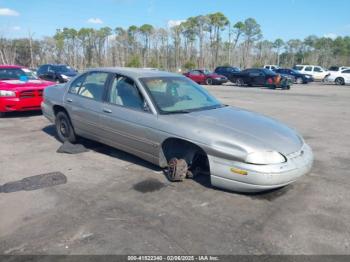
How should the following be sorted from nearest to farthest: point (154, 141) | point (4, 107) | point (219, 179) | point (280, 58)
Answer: point (219, 179) → point (154, 141) → point (4, 107) → point (280, 58)

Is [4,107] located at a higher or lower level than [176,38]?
lower

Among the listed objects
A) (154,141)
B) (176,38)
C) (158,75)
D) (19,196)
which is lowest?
(19,196)

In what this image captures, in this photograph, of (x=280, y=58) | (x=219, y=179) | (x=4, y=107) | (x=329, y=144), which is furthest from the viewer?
(x=280, y=58)

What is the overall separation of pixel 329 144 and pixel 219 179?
3.91 m

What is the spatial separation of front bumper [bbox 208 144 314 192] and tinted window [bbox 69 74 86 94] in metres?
3.07

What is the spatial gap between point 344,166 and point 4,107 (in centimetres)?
824

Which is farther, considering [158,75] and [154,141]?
[158,75]

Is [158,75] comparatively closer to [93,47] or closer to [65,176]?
[65,176]

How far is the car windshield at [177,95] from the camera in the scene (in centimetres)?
444

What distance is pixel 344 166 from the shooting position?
16.7 feet

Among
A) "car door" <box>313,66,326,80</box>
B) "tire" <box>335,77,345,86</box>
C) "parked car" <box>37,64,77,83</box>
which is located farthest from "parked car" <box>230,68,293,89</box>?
"parked car" <box>37,64,77,83</box>

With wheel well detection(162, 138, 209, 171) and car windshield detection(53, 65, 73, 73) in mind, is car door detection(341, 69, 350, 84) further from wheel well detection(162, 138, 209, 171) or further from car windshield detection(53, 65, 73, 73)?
wheel well detection(162, 138, 209, 171)

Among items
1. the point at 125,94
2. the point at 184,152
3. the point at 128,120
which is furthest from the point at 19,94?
the point at 184,152

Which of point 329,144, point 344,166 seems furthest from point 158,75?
point 329,144
